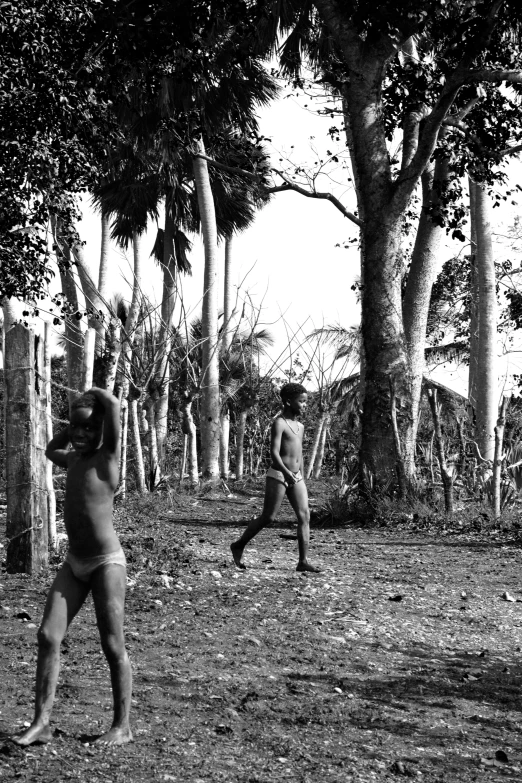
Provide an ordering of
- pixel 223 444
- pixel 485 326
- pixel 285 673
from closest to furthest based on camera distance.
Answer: pixel 285 673, pixel 485 326, pixel 223 444

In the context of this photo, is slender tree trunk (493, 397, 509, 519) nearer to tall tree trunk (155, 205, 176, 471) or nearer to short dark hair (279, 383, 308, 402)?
short dark hair (279, 383, 308, 402)

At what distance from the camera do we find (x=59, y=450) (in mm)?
4434

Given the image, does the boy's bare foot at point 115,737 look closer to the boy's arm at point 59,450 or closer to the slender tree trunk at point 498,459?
the boy's arm at point 59,450

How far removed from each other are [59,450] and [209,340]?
16.6m

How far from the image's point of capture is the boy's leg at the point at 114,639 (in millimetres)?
3951

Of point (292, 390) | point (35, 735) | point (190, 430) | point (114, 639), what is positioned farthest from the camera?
point (190, 430)

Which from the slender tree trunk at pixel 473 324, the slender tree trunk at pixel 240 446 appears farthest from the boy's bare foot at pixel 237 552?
the slender tree trunk at pixel 240 446

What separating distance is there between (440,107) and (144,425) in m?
10.4

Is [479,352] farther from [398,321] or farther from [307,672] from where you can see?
[307,672]

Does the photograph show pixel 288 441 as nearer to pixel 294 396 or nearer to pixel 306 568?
pixel 294 396

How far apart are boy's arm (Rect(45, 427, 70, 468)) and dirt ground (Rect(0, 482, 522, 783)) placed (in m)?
1.20

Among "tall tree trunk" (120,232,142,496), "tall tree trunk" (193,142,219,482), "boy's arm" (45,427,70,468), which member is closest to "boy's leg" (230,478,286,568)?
"boy's arm" (45,427,70,468)

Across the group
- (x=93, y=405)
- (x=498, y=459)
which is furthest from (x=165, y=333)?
(x=93, y=405)

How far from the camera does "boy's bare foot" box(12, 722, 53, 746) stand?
3.81 metres
